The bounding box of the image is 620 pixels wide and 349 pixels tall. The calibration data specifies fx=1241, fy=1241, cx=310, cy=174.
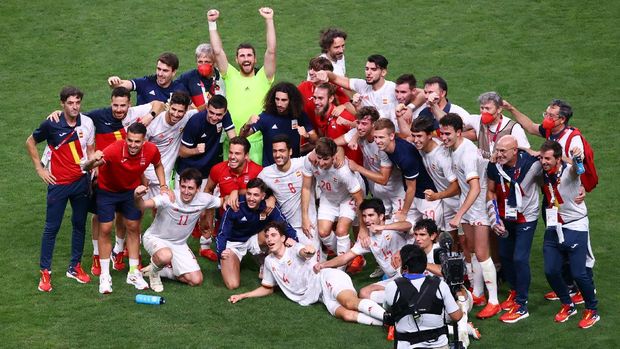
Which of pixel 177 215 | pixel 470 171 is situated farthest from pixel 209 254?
pixel 470 171

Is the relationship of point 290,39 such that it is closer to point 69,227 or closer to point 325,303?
point 69,227

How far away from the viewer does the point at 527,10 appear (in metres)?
18.2

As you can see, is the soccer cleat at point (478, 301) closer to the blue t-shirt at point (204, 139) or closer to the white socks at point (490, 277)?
the white socks at point (490, 277)

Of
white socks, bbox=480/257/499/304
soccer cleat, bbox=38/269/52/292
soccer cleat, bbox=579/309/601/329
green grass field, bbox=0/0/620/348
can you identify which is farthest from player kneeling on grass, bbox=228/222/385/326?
soccer cleat, bbox=579/309/601/329

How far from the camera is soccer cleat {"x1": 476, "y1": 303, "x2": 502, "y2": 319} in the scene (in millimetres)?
11359

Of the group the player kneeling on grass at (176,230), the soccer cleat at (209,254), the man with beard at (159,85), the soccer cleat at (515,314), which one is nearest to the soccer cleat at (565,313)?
the soccer cleat at (515,314)

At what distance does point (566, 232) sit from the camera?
434 inches

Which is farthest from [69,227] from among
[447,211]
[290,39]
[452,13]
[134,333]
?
[452,13]

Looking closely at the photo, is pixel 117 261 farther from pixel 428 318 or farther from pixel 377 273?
pixel 428 318

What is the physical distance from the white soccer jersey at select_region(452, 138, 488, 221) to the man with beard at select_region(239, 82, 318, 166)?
1.79m

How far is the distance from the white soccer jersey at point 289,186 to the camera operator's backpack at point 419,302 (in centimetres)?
298

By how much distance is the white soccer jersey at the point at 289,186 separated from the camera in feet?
40.2

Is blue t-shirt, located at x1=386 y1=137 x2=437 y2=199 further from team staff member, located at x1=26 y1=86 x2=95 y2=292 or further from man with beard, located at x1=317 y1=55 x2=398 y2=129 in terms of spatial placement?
team staff member, located at x1=26 y1=86 x2=95 y2=292

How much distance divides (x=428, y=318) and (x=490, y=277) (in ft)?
6.82
